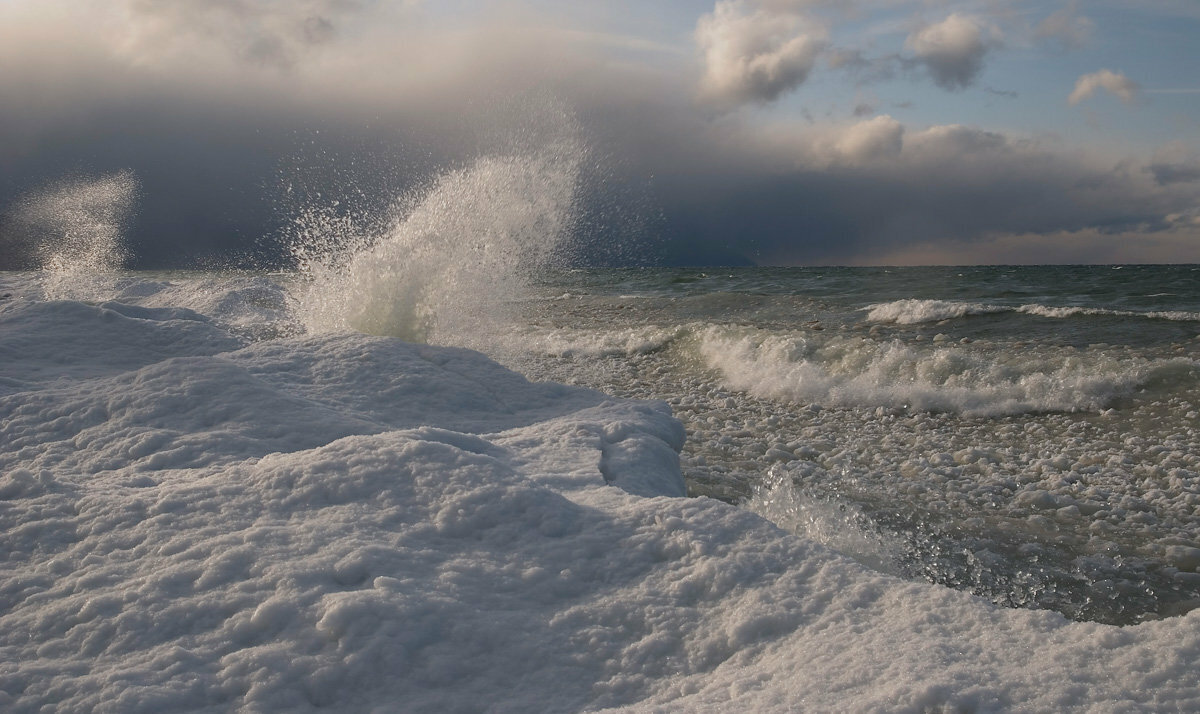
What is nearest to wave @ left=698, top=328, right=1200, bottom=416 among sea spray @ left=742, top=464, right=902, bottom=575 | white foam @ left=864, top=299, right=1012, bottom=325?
sea spray @ left=742, top=464, right=902, bottom=575

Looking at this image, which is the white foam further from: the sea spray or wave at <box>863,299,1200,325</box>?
the sea spray

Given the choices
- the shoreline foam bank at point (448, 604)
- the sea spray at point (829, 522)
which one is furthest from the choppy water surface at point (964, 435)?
the shoreline foam bank at point (448, 604)

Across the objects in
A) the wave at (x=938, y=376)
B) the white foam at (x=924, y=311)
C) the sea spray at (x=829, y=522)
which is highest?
the white foam at (x=924, y=311)

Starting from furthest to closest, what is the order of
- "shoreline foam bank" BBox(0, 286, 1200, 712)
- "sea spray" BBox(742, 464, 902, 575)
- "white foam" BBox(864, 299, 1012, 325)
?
→ "white foam" BBox(864, 299, 1012, 325), "sea spray" BBox(742, 464, 902, 575), "shoreline foam bank" BBox(0, 286, 1200, 712)

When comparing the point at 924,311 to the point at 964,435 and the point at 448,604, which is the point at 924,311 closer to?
the point at 964,435

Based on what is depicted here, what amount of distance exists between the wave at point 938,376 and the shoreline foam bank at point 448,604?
5183 mm

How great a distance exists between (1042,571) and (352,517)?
336cm

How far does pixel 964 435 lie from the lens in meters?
6.44

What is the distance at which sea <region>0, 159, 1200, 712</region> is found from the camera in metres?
1.81

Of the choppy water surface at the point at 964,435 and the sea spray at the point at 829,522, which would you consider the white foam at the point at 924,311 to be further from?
the sea spray at the point at 829,522

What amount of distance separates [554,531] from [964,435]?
5.17 metres

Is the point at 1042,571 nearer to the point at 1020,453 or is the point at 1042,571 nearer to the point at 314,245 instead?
the point at 1020,453

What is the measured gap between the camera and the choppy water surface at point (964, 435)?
389cm

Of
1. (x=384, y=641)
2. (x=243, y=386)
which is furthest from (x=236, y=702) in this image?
(x=243, y=386)
